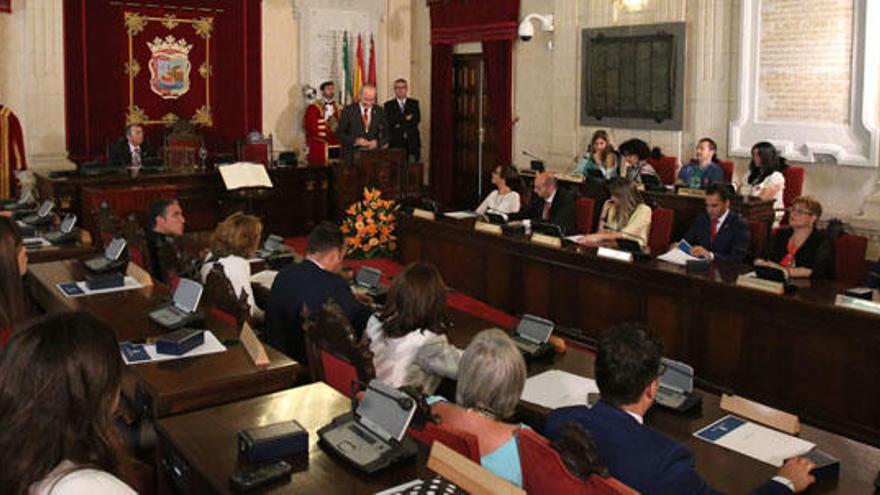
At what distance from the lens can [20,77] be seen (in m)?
9.75

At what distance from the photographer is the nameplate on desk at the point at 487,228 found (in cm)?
623

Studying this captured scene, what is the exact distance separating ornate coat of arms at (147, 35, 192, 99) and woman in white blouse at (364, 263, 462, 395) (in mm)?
8397

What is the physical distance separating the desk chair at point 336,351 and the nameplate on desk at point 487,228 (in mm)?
3101

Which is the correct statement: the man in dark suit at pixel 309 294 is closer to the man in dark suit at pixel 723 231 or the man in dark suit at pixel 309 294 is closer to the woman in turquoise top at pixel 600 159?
the man in dark suit at pixel 723 231

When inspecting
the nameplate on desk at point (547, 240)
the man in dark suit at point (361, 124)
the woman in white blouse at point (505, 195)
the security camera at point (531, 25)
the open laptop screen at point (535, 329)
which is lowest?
the open laptop screen at point (535, 329)

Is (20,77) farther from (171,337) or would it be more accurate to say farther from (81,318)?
(81,318)

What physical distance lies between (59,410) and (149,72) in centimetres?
977

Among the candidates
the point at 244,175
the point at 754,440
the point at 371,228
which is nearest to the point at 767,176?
the point at 371,228

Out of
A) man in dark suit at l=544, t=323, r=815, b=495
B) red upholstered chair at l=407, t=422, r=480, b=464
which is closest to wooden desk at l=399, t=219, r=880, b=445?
man in dark suit at l=544, t=323, r=815, b=495

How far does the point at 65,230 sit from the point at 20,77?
486 centimetres

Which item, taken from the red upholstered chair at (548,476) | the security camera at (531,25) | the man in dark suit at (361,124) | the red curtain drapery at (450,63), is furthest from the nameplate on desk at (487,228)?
the red curtain drapery at (450,63)

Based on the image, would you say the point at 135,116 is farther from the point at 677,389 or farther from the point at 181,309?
the point at 677,389

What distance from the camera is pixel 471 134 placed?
11984 millimetres

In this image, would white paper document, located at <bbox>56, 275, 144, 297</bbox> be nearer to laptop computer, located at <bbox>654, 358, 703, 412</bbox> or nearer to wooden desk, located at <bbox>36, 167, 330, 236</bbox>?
laptop computer, located at <bbox>654, 358, 703, 412</bbox>
